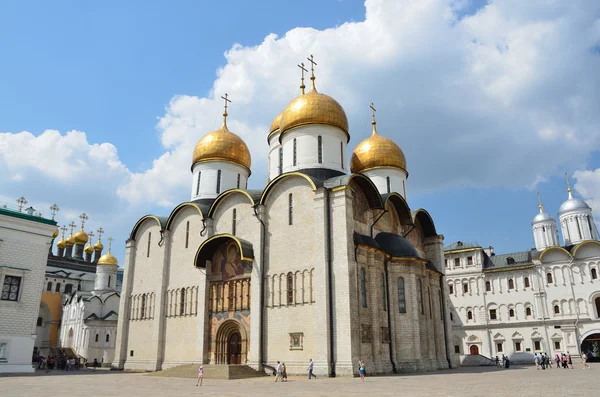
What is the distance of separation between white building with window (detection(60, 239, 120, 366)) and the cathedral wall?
21.2 m

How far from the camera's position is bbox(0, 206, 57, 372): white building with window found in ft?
66.2

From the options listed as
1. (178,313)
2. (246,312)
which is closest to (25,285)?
(178,313)

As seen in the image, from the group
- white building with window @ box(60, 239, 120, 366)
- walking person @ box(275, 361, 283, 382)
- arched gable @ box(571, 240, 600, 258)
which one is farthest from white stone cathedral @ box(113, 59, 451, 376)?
arched gable @ box(571, 240, 600, 258)

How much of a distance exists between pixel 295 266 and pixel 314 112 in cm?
780

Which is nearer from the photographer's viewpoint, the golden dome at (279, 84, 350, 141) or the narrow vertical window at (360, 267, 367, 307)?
the narrow vertical window at (360, 267, 367, 307)

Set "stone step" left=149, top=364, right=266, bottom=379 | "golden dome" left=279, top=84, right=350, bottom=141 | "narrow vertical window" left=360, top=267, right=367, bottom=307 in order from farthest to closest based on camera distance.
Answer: "golden dome" left=279, top=84, right=350, bottom=141 → "narrow vertical window" left=360, top=267, right=367, bottom=307 → "stone step" left=149, top=364, right=266, bottom=379

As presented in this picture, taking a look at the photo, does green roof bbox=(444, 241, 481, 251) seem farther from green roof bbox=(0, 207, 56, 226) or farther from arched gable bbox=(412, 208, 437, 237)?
green roof bbox=(0, 207, 56, 226)

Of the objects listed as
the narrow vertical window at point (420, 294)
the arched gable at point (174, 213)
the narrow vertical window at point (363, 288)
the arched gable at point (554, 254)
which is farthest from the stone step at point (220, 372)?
the arched gable at point (554, 254)

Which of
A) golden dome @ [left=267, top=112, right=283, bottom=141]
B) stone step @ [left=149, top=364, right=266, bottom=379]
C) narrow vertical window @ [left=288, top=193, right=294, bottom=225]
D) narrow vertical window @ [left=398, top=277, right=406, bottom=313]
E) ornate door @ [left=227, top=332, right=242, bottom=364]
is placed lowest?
stone step @ [left=149, top=364, right=266, bottom=379]

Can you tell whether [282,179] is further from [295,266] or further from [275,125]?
[275,125]

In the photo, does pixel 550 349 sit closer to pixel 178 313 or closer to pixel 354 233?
pixel 354 233

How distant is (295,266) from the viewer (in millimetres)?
19422

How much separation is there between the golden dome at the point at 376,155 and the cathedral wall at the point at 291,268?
757cm

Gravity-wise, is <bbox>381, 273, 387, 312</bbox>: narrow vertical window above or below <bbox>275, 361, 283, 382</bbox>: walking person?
above
